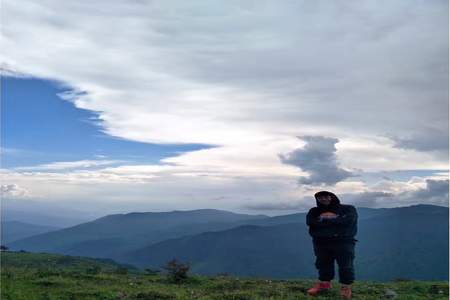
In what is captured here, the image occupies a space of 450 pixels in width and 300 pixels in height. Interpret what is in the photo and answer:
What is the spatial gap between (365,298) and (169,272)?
10.3m

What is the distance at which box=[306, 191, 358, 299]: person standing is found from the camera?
18.0 m

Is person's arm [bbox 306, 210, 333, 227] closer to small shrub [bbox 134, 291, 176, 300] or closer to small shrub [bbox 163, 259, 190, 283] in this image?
small shrub [bbox 134, 291, 176, 300]

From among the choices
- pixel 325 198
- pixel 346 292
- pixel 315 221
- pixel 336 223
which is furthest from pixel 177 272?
pixel 336 223

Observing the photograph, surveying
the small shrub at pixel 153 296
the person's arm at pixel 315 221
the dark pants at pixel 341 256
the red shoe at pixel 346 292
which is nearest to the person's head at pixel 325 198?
the person's arm at pixel 315 221

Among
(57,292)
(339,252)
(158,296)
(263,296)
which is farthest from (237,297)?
(57,292)

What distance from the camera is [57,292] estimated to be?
17906 mm

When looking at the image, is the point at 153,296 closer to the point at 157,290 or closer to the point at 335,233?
the point at 157,290

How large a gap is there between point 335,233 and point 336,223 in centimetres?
36

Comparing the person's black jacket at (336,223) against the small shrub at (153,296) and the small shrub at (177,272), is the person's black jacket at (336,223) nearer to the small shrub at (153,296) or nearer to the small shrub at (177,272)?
the small shrub at (153,296)

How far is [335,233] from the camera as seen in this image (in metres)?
18.0

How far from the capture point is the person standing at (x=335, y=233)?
1795 centimetres

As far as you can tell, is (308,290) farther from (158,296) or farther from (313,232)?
(158,296)

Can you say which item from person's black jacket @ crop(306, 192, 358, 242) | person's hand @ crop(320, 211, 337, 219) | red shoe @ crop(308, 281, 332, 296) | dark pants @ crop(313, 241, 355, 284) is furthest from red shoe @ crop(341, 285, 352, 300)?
person's hand @ crop(320, 211, 337, 219)

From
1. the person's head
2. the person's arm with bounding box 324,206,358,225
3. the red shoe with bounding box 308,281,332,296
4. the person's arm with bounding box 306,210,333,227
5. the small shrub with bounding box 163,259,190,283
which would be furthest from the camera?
the small shrub with bounding box 163,259,190,283
